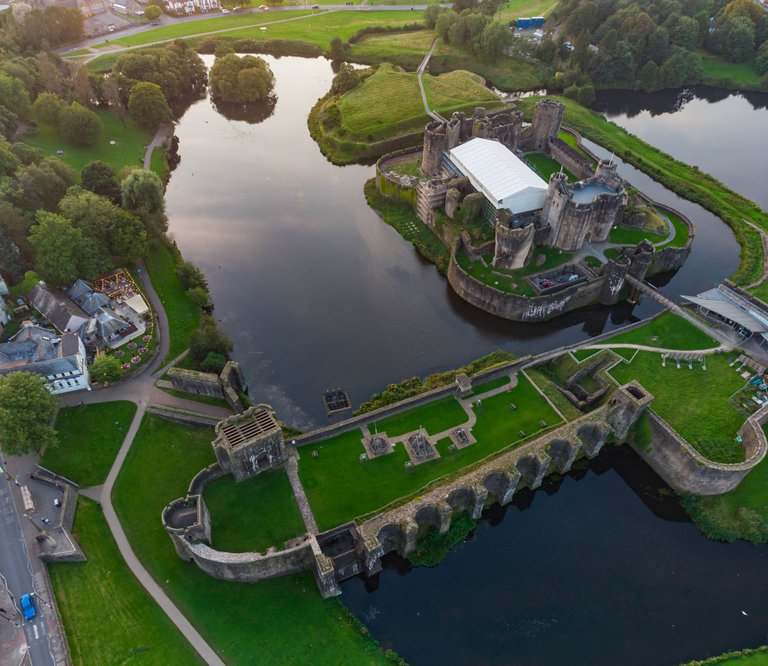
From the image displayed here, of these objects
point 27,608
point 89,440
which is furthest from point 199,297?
point 27,608

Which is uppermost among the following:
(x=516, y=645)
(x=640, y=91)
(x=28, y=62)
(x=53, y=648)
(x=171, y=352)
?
(x=28, y=62)

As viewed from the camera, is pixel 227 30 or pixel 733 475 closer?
pixel 733 475

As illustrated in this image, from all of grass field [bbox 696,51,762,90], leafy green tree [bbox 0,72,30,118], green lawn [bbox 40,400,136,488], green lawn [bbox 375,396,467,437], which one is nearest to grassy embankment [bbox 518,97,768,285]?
grass field [bbox 696,51,762,90]

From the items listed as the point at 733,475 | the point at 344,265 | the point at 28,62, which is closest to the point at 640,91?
the point at 344,265

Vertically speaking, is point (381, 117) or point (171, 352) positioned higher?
point (381, 117)

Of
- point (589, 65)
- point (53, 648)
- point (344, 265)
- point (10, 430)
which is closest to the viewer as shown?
point (53, 648)

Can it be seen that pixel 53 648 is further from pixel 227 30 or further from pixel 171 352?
pixel 227 30

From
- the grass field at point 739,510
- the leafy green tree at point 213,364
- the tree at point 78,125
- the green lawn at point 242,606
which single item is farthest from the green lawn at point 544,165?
the tree at point 78,125
